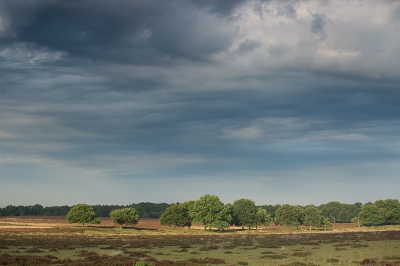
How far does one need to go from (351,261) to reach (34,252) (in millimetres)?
36671

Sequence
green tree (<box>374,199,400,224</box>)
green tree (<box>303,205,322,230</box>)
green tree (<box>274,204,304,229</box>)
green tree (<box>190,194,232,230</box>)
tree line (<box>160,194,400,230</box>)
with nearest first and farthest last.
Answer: green tree (<box>190,194,232,230</box>) < tree line (<box>160,194,400,230</box>) < green tree (<box>274,204,304,229</box>) < green tree (<box>303,205,322,230</box>) < green tree (<box>374,199,400,224</box>)

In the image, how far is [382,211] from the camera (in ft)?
570

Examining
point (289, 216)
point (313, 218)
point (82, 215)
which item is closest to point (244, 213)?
point (289, 216)

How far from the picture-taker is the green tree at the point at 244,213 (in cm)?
15200

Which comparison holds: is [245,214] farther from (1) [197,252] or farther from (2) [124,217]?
(1) [197,252]

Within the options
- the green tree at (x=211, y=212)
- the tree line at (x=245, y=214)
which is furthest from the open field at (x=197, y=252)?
the green tree at (x=211, y=212)

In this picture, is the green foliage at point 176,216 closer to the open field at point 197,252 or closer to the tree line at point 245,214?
the tree line at point 245,214

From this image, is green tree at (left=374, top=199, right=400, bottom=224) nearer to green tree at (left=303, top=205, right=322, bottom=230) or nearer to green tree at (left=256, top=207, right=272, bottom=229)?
green tree at (left=303, top=205, right=322, bottom=230)

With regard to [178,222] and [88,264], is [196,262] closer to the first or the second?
[88,264]

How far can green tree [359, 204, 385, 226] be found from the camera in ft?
563

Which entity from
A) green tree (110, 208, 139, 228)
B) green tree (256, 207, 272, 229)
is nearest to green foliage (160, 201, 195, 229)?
green tree (110, 208, 139, 228)

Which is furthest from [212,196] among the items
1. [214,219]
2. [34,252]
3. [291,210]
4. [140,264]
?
[140,264]

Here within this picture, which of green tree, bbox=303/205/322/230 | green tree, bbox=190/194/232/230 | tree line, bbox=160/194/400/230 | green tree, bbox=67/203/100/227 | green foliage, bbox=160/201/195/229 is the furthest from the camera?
green tree, bbox=303/205/322/230

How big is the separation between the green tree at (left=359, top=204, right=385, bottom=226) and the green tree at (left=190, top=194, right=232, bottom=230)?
6881cm
